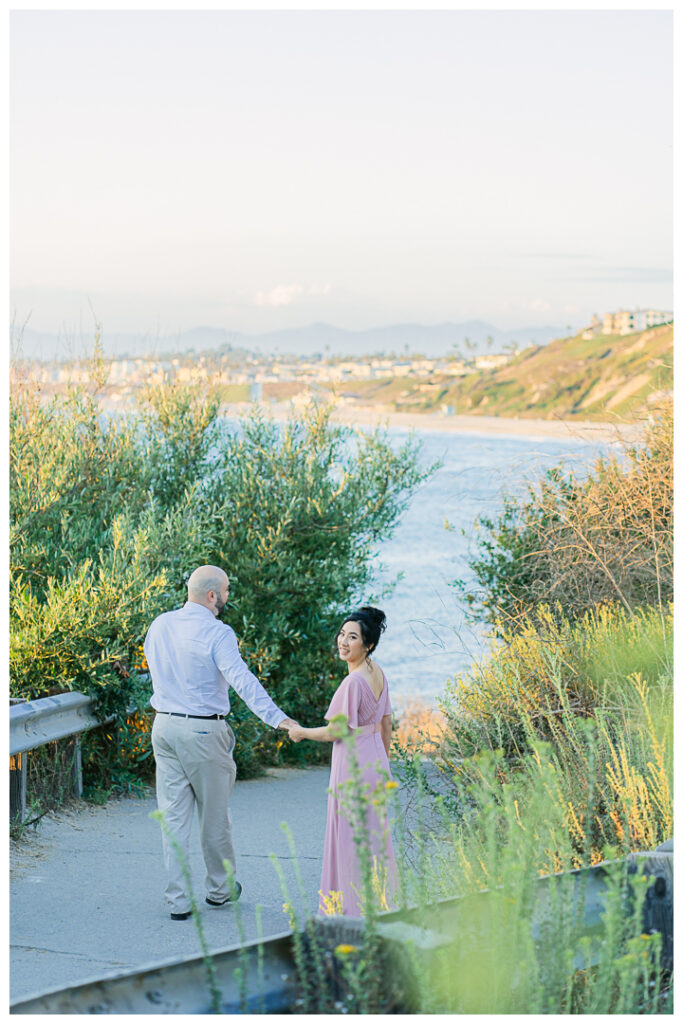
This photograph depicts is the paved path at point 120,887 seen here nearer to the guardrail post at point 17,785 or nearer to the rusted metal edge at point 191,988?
the guardrail post at point 17,785

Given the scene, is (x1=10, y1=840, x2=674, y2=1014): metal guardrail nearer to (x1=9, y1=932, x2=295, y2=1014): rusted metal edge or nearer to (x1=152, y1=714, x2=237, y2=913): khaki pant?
(x1=9, y1=932, x2=295, y2=1014): rusted metal edge

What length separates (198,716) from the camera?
694 cm

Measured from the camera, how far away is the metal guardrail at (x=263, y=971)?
118 inches

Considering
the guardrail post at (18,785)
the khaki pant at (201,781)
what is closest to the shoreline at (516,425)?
the khaki pant at (201,781)

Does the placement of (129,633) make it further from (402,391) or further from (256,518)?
(402,391)

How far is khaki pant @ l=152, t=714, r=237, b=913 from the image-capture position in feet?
22.7

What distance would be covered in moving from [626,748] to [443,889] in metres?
2.02

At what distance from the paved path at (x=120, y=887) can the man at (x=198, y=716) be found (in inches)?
17.3

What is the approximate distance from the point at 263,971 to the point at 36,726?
501 centimetres

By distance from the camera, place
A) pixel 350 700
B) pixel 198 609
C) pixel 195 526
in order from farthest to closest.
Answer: pixel 195 526 → pixel 198 609 → pixel 350 700

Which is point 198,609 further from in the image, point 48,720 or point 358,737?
point 48,720

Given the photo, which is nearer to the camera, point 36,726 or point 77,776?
point 36,726

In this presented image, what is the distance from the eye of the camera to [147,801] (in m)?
9.48

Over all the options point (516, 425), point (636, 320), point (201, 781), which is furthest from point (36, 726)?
point (636, 320)
